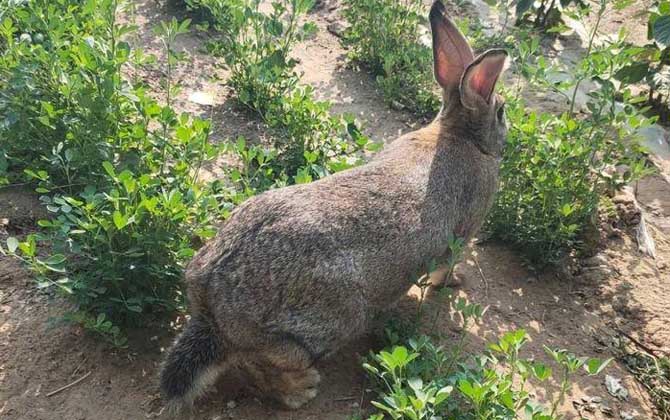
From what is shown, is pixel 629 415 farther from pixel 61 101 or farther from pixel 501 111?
pixel 61 101

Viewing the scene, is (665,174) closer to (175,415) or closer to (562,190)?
(562,190)

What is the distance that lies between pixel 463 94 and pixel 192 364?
2.51 meters

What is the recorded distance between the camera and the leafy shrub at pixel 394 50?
21.6 ft

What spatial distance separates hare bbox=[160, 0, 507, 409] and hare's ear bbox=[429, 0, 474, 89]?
21.1 inches

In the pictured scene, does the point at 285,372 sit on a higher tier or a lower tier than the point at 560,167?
lower

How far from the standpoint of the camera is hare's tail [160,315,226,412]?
3295mm

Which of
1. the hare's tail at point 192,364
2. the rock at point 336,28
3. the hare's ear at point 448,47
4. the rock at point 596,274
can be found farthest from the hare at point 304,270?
the rock at point 336,28

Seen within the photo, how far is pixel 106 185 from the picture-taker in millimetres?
4102

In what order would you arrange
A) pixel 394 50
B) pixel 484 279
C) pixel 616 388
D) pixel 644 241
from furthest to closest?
pixel 394 50
pixel 644 241
pixel 484 279
pixel 616 388

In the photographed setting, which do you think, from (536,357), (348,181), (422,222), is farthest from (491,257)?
(348,181)

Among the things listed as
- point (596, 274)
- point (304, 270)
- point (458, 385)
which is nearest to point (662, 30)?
point (596, 274)

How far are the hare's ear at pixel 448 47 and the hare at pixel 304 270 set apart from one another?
0.54m

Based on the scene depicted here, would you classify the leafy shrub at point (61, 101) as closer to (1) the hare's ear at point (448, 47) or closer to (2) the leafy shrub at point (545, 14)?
(1) the hare's ear at point (448, 47)

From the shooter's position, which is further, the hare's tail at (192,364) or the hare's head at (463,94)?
the hare's head at (463,94)
